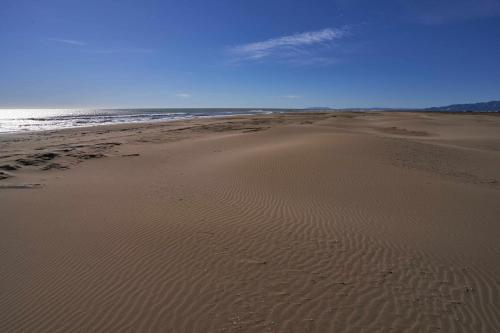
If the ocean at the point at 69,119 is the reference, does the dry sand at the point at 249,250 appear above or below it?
below

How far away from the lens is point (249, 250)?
575 centimetres

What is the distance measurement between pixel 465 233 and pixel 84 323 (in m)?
7.39

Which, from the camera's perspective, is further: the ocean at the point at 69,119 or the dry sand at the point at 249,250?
the ocean at the point at 69,119

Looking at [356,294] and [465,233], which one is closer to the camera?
[356,294]

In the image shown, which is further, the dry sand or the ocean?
the ocean

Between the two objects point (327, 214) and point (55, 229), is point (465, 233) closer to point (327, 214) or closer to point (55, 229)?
point (327, 214)

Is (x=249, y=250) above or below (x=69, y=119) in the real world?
below

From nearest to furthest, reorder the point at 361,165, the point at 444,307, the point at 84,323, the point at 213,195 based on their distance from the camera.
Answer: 1. the point at 84,323
2. the point at 444,307
3. the point at 213,195
4. the point at 361,165

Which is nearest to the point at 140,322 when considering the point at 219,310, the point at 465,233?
the point at 219,310

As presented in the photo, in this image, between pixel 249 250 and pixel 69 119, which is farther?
pixel 69 119

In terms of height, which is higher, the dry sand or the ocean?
the ocean

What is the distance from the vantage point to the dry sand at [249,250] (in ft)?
13.5

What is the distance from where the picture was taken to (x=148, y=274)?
5.02m

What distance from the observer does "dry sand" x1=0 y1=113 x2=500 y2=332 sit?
4105mm
